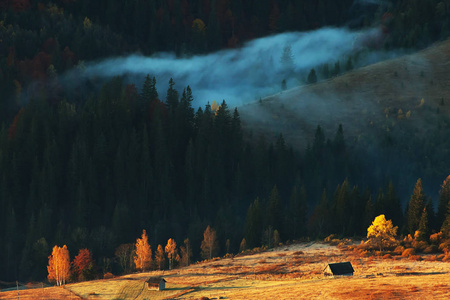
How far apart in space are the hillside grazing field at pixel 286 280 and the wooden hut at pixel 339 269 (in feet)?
4.28

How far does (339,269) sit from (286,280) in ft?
26.4

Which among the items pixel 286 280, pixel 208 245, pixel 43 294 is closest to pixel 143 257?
pixel 208 245

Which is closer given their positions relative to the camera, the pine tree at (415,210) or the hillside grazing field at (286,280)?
the hillside grazing field at (286,280)

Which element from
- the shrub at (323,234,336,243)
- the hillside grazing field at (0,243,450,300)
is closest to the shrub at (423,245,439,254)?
the hillside grazing field at (0,243,450,300)

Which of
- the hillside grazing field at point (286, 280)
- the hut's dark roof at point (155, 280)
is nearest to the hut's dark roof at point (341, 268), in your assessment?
the hillside grazing field at point (286, 280)

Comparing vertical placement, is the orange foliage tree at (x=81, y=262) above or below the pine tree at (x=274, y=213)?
below

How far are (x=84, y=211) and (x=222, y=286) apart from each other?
71835mm

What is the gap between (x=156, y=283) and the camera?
5034 inches

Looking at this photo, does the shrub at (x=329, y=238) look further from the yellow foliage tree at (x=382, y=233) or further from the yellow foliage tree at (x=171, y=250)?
the yellow foliage tree at (x=171, y=250)

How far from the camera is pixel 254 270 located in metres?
135

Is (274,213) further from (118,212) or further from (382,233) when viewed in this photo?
(118,212)

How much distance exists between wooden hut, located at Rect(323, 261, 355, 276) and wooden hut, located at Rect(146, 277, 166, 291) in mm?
25100

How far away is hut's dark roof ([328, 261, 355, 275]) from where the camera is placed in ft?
400

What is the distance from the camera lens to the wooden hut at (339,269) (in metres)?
122
